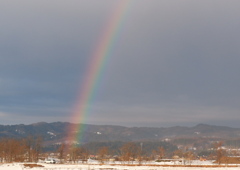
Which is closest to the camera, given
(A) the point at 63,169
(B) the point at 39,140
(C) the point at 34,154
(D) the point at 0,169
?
(D) the point at 0,169

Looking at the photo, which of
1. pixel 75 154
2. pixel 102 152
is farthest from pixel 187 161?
pixel 75 154

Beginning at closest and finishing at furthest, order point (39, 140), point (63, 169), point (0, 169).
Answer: point (0, 169) → point (63, 169) → point (39, 140)

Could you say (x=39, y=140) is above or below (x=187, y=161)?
above

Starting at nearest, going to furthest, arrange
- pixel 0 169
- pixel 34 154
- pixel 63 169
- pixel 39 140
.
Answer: pixel 0 169 → pixel 63 169 → pixel 34 154 → pixel 39 140

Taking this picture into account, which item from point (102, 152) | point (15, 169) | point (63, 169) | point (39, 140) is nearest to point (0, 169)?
point (15, 169)

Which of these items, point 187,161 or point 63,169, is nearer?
point 63,169

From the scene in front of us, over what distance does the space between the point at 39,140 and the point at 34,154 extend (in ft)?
56.4

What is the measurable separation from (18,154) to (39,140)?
50.4ft

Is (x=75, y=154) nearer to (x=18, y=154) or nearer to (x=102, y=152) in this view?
(x=102, y=152)

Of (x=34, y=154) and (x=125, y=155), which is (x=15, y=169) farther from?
(x=125, y=155)

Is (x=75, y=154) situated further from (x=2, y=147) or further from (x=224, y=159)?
(x=224, y=159)

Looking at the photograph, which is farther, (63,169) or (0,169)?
(63,169)

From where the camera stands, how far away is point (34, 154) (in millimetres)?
101812

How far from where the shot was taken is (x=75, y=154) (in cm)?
10519
